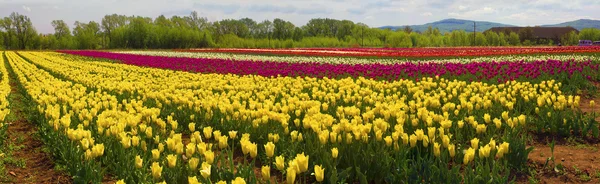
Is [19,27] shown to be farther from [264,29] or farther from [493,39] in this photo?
[493,39]

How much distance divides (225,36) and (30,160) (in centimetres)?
7685

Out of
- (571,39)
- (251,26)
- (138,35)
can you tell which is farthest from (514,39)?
(138,35)

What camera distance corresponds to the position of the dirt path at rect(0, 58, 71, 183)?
5.07m

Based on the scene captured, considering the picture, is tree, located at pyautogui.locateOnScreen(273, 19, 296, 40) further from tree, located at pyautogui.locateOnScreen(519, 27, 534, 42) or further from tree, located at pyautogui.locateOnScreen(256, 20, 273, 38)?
tree, located at pyautogui.locateOnScreen(519, 27, 534, 42)

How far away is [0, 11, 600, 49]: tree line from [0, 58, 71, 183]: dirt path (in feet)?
205

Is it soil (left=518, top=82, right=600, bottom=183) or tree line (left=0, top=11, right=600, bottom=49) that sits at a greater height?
tree line (left=0, top=11, right=600, bottom=49)

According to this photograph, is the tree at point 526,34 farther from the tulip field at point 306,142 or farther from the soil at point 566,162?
the soil at point 566,162

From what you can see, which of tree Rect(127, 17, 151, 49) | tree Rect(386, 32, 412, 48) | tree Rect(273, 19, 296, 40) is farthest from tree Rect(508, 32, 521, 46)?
tree Rect(127, 17, 151, 49)

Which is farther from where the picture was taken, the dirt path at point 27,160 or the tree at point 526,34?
the tree at point 526,34

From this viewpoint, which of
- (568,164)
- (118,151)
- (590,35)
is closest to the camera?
(118,151)

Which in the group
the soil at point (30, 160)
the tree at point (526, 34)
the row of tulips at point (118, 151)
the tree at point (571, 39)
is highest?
the tree at point (526, 34)

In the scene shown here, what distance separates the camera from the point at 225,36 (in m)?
81.4

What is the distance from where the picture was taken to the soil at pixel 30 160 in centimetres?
507

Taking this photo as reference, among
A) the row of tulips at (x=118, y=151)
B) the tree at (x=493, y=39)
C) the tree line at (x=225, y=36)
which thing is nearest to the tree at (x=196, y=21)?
the tree line at (x=225, y=36)
